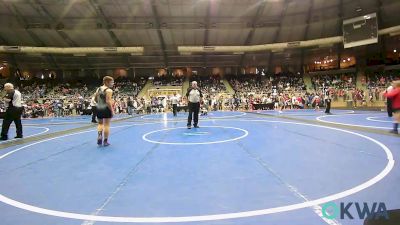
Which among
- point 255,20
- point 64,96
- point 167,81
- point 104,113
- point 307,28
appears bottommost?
point 104,113

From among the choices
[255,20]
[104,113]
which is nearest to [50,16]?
[255,20]

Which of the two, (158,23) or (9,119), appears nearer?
(9,119)

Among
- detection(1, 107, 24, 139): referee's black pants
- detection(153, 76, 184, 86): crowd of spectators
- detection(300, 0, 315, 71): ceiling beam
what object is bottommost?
detection(1, 107, 24, 139): referee's black pants

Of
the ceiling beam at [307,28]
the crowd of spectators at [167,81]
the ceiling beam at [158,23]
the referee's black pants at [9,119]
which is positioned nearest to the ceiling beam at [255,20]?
the ceiling beam at [307,28]

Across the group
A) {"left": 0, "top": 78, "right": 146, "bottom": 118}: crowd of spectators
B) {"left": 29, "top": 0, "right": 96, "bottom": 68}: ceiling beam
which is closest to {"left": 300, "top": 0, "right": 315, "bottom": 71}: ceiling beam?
{"left": 0, "top": 78, "right": 146, "bottom": 118}: crowd of spectators

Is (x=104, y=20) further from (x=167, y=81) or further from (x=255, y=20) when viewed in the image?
(x=255, y=20)

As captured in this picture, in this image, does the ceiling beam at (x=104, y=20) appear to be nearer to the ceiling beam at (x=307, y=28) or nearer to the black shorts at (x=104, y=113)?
the ceiling beam at (x=307, y=28)

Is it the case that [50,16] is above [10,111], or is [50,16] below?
above

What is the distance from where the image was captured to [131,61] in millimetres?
41500

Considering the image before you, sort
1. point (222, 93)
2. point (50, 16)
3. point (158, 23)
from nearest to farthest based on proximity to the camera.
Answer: point (50, 16)
point (158, 23)
point (222, 93)

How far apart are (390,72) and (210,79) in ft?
71.1

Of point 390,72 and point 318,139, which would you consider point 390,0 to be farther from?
point 318,139

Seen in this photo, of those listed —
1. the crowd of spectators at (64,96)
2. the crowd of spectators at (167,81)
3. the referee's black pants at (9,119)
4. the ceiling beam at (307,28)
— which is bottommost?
the referee's black pants at (9,119)

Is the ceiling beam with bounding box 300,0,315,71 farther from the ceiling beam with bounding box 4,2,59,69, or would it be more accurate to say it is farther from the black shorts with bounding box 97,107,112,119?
the ceiling beam with bounding box 4,2,59,69
